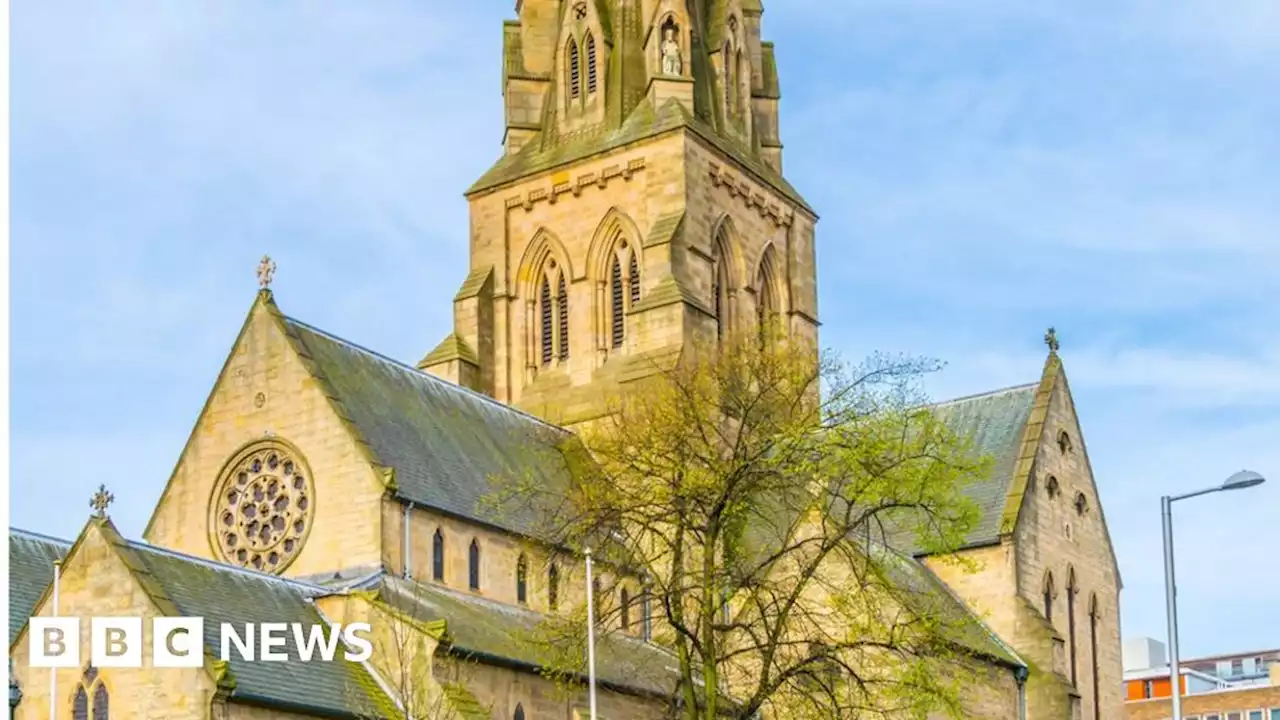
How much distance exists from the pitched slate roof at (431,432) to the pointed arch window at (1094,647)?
704 inches

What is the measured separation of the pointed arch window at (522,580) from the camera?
49.9 metres

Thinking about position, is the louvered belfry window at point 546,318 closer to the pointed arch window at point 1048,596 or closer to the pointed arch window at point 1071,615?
the pointed arch window at point 1048,596

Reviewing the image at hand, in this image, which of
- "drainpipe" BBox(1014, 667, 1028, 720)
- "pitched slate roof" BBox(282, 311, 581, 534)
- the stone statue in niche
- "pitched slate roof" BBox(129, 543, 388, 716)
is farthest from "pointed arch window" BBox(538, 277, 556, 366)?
"pitched slate roof" BBox(129, 543, 388, 716)

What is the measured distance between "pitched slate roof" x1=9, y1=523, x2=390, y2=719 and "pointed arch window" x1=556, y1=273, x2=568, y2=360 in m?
21.8

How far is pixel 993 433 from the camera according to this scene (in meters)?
64.1

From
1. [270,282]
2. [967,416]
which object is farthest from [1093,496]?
[270,282]

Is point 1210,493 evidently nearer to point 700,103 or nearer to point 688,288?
point 688,288

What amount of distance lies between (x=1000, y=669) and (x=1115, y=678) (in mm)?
9141

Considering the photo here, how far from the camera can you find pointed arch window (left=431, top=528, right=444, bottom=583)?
47.2 metres

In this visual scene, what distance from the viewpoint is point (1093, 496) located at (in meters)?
65.8

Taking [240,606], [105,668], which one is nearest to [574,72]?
[240,606]

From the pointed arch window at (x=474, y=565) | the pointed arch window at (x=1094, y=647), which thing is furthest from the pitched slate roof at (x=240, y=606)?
the pointed arch window at (x=1094, y=647)

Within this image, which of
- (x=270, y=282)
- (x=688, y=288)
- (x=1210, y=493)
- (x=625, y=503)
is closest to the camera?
(x=1210, y=493)

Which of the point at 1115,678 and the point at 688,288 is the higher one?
the point at 688,288
